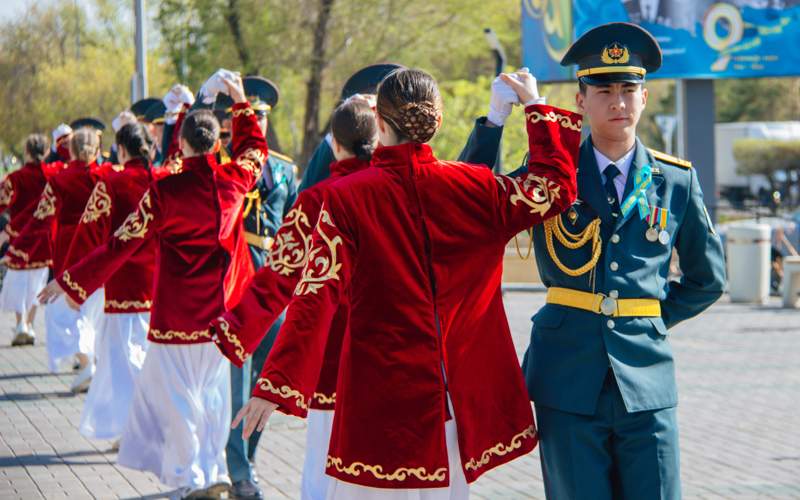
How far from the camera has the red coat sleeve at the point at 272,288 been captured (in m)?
4.41

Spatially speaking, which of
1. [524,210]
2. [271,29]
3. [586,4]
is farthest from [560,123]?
[271,29]

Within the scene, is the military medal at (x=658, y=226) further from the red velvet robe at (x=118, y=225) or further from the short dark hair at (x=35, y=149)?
the short dark hair at (x=35, y=149)

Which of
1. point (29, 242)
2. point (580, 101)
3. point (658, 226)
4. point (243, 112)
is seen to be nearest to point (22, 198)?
point (29, 242)

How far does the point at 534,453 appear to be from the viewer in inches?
342

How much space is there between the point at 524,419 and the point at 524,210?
2.20 ft

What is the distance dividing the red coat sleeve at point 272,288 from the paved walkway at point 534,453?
305 centimetres

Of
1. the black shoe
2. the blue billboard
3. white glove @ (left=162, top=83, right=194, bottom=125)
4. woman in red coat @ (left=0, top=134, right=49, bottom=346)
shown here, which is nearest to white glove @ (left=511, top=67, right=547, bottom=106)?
the black shoe

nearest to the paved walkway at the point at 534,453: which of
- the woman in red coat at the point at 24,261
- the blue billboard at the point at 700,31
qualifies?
the woman in red coat at the point at 24,261

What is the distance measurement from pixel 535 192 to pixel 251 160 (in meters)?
2.97

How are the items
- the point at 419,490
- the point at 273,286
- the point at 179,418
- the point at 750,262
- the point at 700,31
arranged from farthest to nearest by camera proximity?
the point at 700,31 < the point at 750,262 < the point at 179,418 < the point at 273,286 < the point at 419,490

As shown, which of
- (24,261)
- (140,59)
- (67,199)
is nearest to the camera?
(67,199)

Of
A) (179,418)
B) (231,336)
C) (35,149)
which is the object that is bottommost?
(179,418)

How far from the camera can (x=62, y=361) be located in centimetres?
1263

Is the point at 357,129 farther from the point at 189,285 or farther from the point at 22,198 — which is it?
the point at 22,198
